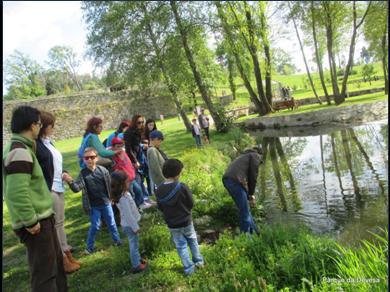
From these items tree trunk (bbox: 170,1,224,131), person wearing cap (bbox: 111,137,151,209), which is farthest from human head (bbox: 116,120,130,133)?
tree trunk (bbox: 170,1,224,131)

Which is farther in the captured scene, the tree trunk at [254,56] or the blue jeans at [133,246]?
the tree trunk at [254,56]

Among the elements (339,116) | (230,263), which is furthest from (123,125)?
(339,116)

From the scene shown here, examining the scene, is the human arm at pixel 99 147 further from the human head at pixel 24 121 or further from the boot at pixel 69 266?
the human head at pixel 24 121

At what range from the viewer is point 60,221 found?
4613 millimetres

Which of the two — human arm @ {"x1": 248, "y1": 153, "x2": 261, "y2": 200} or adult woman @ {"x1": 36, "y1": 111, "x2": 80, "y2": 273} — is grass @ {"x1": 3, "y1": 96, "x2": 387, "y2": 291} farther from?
adult woman @ {"x1": 36, "y1": 111, "x2": 80, "y2": 273}

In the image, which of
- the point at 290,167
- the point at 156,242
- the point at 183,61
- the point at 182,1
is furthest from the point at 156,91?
the point at 156,242

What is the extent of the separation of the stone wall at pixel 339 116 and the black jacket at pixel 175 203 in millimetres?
15317

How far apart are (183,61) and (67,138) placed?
20476 millimetres

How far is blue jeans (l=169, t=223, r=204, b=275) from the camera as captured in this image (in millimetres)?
4254

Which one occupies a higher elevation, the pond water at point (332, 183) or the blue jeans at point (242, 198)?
the blue jeans at point (242, 198)

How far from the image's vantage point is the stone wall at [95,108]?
3334 cm

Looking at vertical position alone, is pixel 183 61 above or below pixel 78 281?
above

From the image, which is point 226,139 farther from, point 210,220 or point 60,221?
point 60,221

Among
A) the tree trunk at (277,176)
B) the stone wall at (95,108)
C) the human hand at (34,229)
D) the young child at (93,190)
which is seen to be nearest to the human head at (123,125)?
the young child at (93,190)
